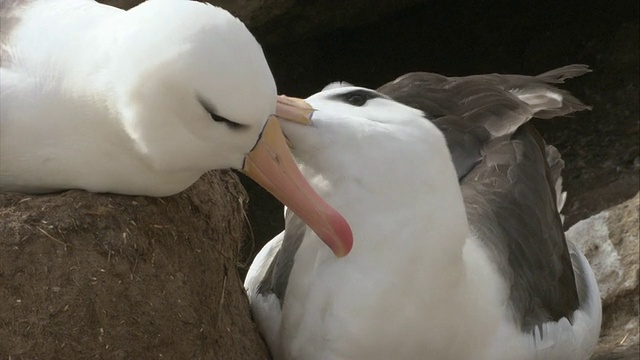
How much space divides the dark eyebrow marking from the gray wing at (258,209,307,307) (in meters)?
0.89

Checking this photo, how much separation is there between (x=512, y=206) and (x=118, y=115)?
1.84 m

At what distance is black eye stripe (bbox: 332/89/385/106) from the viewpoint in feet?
13.5

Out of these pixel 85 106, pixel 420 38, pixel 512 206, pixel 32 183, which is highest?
pixel 85 106

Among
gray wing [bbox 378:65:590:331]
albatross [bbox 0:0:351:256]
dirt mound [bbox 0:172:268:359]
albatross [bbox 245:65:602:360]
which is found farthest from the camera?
gray wing [bbox 378:65:590:331]

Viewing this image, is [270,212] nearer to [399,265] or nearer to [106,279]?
[399,265]

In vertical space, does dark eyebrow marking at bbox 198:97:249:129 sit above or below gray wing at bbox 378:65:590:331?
above

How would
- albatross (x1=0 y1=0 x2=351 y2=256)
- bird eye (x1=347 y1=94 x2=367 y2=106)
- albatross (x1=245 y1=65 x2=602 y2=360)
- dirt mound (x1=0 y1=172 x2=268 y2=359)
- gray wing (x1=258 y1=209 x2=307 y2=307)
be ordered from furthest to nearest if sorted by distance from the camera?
gray wing (x1=258 y1=209 x2=307 y2=307)
bird eye (x1=347 y1=94 x2=367 y2=106)
albatross (x1=245 y1=65 x2=602 y2=360)
dirt mound (x1=0 y1=172 x2=268 y2=359)
albatross (x1=0 y1=0 x2=351 y2=256)

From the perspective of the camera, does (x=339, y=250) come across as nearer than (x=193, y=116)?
No

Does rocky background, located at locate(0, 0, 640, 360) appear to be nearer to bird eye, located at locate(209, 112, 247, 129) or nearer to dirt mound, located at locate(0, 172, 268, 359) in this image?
dirt mound, located at locate(0, 172, 268, 359)

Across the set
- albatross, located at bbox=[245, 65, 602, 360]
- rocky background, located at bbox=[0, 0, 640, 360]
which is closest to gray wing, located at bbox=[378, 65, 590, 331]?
albatross, located at bbox=[245, 65, 602, 360]

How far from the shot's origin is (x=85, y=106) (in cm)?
344

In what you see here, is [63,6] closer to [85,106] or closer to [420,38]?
[85,106]

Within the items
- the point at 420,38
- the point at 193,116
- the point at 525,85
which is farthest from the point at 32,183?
the point at 420,38

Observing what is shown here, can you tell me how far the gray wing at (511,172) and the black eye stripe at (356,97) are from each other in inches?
26.4
